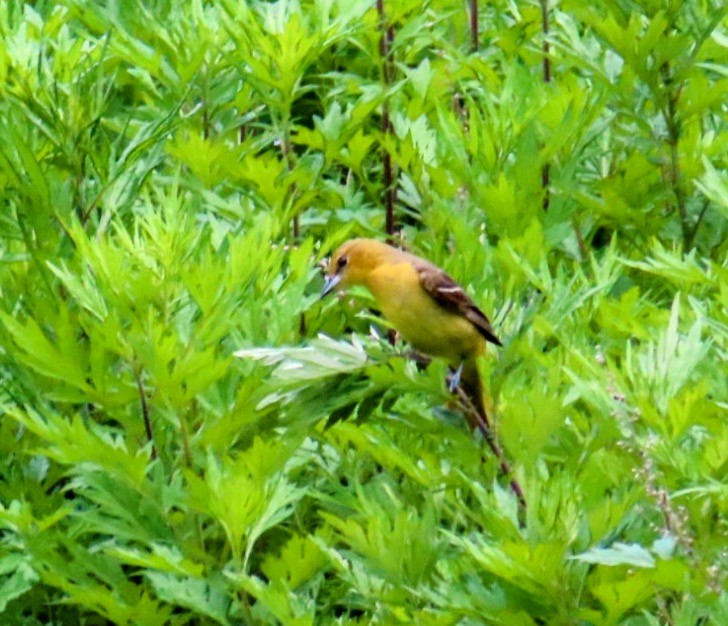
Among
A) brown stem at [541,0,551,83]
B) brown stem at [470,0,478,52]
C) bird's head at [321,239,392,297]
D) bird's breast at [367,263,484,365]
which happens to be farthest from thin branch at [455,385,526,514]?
brown stem at [470,0,478,52]

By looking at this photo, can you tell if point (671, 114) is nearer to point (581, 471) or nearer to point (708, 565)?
point (581, 471)

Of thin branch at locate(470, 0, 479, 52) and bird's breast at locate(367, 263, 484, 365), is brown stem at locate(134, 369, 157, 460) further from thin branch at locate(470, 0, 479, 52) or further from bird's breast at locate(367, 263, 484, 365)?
thin branch at locate(470, 0, 479, 52)

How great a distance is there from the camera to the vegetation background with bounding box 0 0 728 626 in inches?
94.3

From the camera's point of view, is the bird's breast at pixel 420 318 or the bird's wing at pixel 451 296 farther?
the bird's breast at pixel 420 318

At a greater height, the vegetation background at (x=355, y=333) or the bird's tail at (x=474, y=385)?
the vegetation background at (x=355, y=333)

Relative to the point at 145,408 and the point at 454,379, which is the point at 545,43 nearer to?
the point at 454,379

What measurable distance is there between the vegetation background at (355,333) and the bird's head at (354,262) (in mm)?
46

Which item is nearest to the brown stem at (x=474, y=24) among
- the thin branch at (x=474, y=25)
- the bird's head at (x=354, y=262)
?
the thin branch at (x=474, y=25)

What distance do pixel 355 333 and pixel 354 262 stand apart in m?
0.38

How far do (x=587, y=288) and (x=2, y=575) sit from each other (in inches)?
44.2

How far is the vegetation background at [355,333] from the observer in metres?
2.40

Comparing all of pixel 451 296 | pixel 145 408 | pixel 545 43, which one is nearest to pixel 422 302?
pixel 451 296

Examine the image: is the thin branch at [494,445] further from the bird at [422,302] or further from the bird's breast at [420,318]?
the bird's breast at [420,318]

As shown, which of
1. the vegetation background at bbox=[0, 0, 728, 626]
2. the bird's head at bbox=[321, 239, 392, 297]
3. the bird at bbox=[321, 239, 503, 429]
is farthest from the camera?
the bird's head at bbox=[321, 239, 392, 297]
